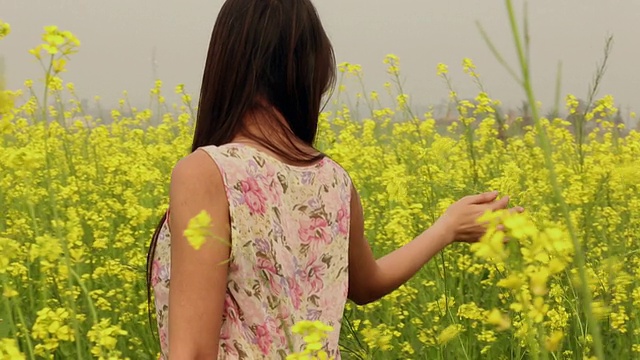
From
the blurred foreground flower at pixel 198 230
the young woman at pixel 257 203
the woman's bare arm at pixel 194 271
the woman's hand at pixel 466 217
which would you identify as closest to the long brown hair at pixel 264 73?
the young woman at pixel 257 203

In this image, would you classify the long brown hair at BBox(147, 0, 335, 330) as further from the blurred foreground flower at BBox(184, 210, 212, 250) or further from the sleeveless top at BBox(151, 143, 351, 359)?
the blurred foreground flower at BBox(184, 210, 212, 250)

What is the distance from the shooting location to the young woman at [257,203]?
4.05 ft

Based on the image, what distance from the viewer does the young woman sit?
123 centimetres

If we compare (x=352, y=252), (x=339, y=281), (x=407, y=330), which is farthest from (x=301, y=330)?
(x=407, y=330)

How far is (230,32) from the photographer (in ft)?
4.47

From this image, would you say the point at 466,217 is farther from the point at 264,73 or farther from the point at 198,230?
the point at 198,230

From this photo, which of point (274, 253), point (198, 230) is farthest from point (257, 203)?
point (198, 230)

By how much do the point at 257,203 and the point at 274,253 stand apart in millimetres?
84

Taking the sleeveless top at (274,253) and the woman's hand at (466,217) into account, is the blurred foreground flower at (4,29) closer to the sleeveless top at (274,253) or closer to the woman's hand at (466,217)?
the sleeveless top at (274,253)

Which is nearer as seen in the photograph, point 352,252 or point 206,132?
point 206,132

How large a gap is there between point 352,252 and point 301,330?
76cm

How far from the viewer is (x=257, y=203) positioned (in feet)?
4.27

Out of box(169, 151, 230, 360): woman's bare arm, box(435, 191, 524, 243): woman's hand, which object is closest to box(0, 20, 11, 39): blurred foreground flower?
box(169, 151, 230, 360): woman's bare arm

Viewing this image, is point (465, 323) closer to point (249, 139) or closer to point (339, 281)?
point (339, 281)
